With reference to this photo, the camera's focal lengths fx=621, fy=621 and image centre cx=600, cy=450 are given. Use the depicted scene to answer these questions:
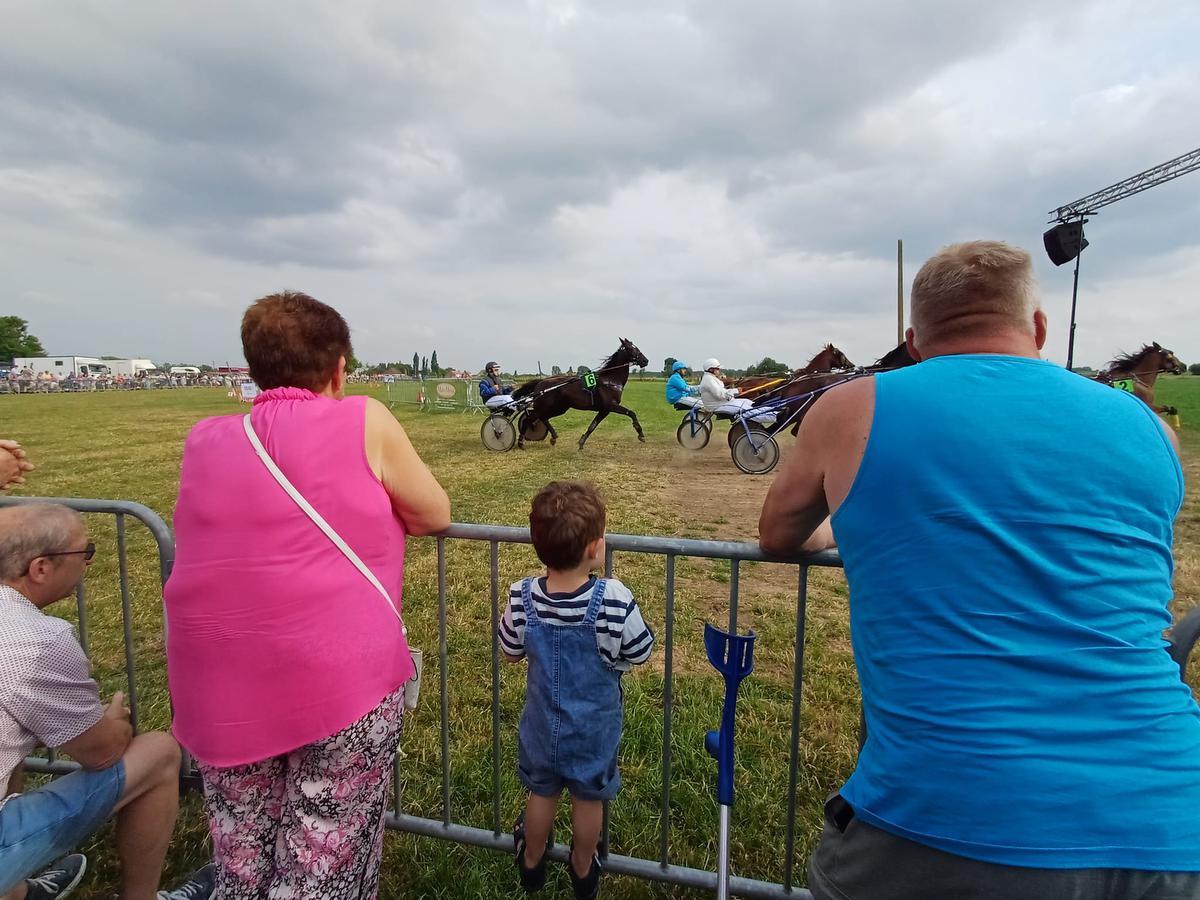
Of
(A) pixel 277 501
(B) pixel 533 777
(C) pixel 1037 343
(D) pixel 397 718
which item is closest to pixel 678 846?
(B) pixel 533 777

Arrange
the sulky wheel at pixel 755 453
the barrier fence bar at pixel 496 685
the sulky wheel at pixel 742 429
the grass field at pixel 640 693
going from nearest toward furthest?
1. the barrier fence bar at pixel 496 685
2. the grass field at pixel 640 693
3. the sulky wheel at pixel 755 453
4. the sulky wheel at pixel 742 429

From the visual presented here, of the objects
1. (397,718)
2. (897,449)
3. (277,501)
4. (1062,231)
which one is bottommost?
(397,718)

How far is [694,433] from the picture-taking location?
13.2 meters

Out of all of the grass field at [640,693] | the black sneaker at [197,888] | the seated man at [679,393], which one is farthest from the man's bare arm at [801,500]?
the seated man at [679,393]

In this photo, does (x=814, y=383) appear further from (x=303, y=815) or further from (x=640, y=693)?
(x=303, y=815)

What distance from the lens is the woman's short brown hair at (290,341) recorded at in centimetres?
153

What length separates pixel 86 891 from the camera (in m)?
2.11

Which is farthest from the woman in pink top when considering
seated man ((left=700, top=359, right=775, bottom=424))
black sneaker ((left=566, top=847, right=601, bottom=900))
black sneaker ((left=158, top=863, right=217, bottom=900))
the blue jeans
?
seated man ((left=700, top=359, right=775, bottom=424))

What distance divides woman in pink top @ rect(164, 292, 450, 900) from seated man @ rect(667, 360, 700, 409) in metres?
11.3

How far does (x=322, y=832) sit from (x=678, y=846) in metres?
1.36

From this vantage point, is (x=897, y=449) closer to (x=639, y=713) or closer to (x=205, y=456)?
(x=205, y=456)

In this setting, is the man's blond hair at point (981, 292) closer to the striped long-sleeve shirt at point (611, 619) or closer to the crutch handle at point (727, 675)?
the crutch handle at point (727, 675)

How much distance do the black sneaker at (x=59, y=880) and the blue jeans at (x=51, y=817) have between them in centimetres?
48

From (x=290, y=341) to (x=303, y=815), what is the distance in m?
1.18
